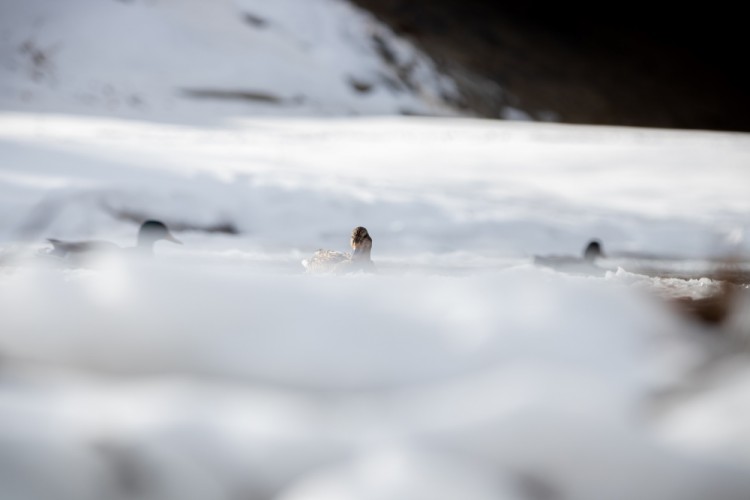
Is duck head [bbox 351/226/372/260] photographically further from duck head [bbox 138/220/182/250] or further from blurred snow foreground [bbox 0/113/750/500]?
blurred snow foreground [bbox 0/113/750/500]

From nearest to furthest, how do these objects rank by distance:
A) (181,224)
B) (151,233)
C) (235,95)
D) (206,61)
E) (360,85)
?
1. (151,233)
2. (181,224)
3. (235,95)
4. (206,61)
5. (360,85)

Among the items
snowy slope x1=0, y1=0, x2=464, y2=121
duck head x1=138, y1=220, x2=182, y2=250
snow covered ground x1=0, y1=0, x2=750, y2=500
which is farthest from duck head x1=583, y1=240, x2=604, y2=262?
snowy slope x1=0, y1=0, x2=464, y2=121

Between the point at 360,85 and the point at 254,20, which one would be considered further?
the point at 254,20

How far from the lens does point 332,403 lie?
650 millimetres

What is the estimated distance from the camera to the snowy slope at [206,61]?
1491 cm

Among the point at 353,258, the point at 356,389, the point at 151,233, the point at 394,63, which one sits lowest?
A: the point at 356,389

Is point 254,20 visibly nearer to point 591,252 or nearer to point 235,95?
point 235,95

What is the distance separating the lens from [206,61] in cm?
1764

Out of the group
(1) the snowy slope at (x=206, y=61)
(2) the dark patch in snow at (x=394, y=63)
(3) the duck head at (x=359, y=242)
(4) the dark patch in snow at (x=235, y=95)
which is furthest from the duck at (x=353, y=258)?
A: (2) the dark patch in snow at (x=394, y=63)

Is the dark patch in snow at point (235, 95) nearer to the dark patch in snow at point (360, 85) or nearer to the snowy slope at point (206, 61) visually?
the snowy slope at point (206, 61)

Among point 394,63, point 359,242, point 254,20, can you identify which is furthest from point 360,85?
point 359,242

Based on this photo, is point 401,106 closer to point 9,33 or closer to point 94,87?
point 94,87

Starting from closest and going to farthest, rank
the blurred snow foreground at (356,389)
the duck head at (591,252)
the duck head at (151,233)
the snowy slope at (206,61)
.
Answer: the blurred snow foreground at (356,389), the duck head at (151,233), the duck head at (591,252), the snowy slope at (206,61)

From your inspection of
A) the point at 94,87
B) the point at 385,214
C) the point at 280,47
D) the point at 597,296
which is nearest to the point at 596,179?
the point at 385,214
